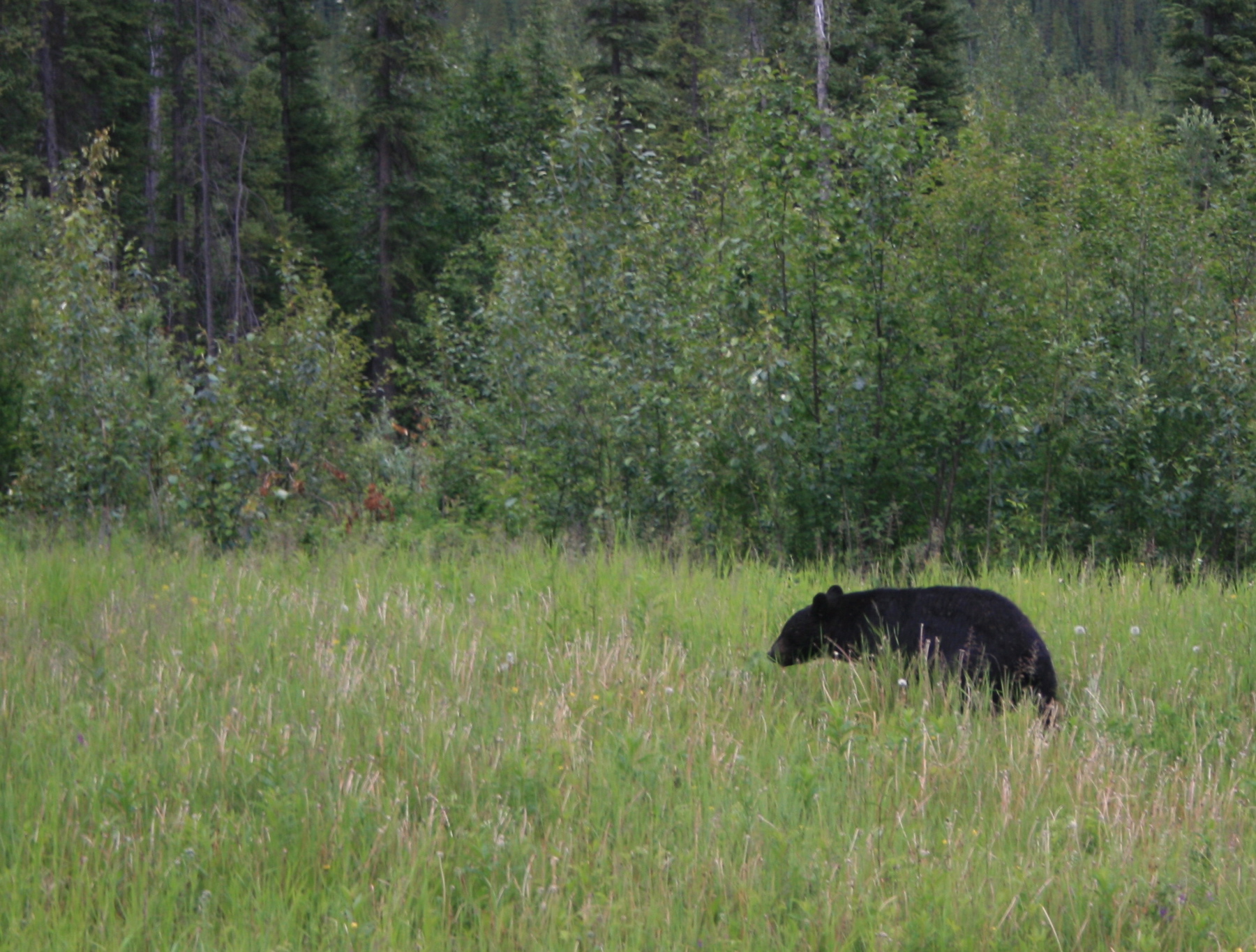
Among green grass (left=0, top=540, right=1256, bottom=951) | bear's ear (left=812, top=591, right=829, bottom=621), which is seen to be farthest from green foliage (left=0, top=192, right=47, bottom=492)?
bear's ear (left=812, top=591, right=829, bottom=621)

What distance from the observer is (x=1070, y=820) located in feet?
12.0

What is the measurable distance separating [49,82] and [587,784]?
2900cm

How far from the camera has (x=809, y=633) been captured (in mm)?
5695

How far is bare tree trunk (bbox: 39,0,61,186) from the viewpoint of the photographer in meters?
26.7

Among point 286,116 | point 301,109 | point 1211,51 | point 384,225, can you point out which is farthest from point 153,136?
→ point 1211,51

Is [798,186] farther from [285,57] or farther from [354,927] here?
[285,57]

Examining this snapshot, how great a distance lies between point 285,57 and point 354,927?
3553 cm

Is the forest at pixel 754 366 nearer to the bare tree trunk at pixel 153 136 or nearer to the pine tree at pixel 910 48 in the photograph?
the pine tree at pixel 910 48

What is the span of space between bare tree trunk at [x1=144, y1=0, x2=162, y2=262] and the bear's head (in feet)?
91.0

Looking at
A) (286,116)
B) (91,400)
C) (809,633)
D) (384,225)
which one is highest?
(286,116)

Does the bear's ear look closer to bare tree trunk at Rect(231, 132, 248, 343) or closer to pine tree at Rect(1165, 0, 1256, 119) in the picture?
bare tree trunk at Rect(231, 132, 248, 343)

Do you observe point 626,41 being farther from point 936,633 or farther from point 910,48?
point 936,633

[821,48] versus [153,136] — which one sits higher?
[153,136]

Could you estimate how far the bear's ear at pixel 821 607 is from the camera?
5.62 meters
